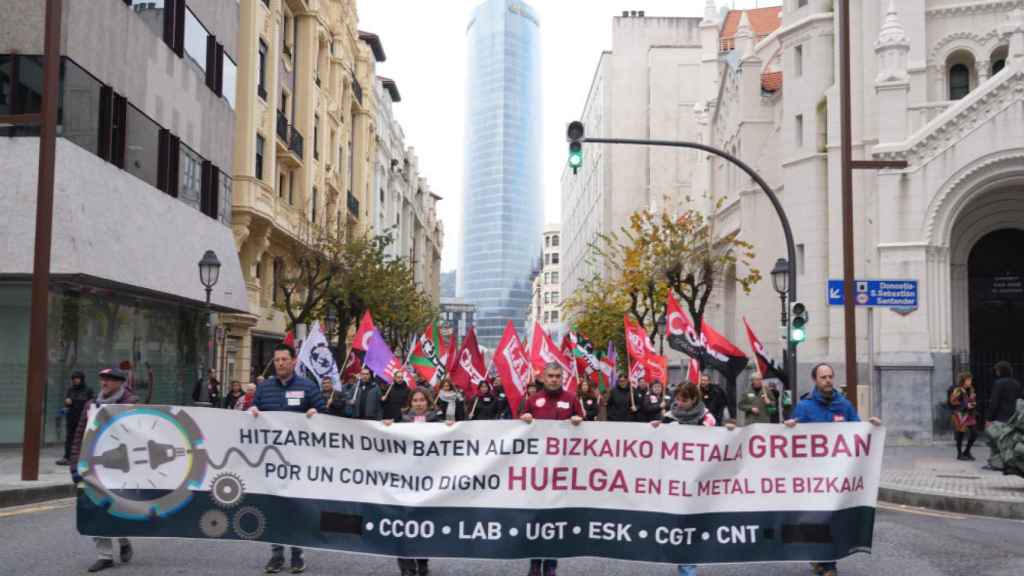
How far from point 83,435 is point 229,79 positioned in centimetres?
2495

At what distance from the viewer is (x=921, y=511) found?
13.6 metres

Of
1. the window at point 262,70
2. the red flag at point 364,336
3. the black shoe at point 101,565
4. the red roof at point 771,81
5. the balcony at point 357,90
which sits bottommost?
the black shoe at point 101,565

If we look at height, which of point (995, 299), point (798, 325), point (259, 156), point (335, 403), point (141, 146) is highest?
point (259, 156)

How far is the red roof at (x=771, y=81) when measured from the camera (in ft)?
132

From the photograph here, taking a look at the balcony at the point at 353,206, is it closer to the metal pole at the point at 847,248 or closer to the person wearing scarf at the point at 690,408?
the metal pole at the point at 847,248

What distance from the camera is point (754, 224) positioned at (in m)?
37.7

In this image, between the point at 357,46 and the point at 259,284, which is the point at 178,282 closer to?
the point at 259,284

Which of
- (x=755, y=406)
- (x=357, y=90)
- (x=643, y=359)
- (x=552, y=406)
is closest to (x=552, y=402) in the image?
(x=552, y=406)

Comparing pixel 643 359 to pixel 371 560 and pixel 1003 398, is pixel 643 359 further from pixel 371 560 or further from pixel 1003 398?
pixel 371 560

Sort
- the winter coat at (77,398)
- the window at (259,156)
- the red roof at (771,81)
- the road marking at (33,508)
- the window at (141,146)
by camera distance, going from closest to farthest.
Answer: the road marking at (33,508) < the winter coat at (77,398) < the window at (141,146) < the window at (259,156) < the red roof at (771,81)

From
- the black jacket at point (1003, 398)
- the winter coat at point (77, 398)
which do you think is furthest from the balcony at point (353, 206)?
the black jacket at point (1003, 398)

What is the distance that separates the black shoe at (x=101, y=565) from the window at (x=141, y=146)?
16.9 m

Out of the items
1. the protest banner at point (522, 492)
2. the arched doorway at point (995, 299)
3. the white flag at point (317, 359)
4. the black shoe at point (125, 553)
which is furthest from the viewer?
the arched doorway at point (995, 299)

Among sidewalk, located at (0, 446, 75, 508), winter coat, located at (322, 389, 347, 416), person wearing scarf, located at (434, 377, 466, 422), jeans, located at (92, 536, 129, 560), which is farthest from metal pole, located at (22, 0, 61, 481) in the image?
person wearing scarf, located at (434, 377, 466, 422)
